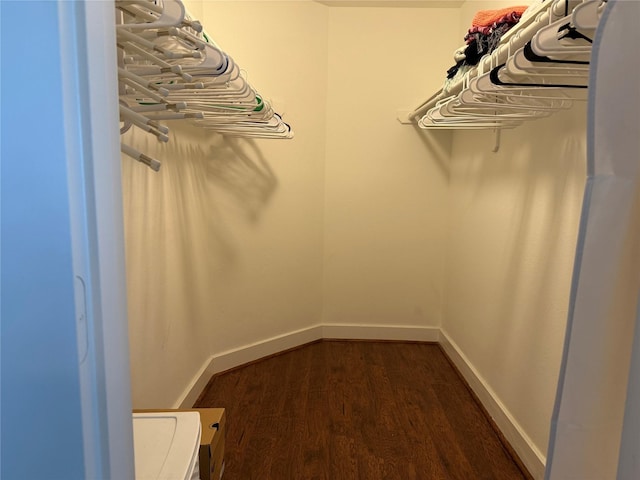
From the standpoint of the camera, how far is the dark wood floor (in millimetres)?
1764

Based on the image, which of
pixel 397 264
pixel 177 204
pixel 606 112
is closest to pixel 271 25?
pixel 177 204

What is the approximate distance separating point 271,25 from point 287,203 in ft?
3.62

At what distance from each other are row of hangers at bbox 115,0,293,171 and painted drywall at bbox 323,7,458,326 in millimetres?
1364

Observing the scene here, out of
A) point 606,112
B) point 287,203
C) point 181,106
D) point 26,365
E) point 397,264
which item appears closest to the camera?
point 26,365

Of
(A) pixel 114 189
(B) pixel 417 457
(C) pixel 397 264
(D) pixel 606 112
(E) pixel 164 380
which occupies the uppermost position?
(D) pixel 606 112

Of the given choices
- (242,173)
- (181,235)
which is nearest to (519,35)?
(181,235)

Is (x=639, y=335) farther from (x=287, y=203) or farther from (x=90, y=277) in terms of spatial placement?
(x=287, y=203)

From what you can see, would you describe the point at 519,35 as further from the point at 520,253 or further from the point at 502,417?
the point at 502,417

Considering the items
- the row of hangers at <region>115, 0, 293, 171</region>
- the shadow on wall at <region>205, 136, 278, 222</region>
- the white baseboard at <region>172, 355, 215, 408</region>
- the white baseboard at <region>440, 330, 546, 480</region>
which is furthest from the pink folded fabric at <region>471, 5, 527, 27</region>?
the white baseboard at <region>172, 355, 215, 408</region>

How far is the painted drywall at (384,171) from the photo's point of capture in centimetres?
287

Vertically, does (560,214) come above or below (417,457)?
above

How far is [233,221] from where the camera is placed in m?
2.56

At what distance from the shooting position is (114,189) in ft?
1.68

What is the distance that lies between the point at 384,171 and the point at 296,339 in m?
1.35
